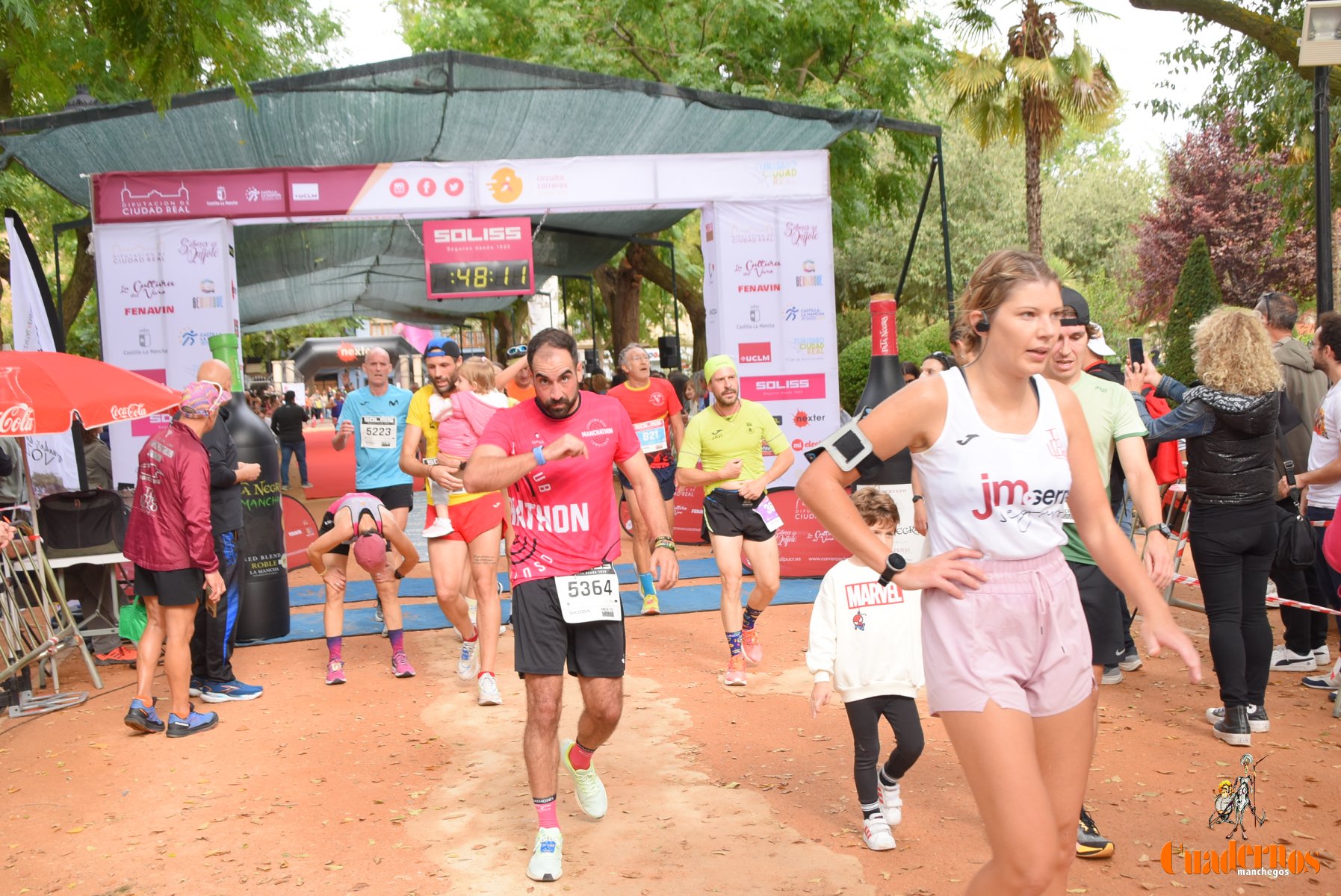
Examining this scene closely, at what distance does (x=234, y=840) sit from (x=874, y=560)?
3.52m

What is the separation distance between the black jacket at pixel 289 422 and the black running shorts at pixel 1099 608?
20.0m

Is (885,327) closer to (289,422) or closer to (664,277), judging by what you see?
(664,277)

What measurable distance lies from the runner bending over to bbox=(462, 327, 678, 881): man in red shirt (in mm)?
3265

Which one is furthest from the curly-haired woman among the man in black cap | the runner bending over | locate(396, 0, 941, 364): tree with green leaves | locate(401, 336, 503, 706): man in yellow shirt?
the man in black cap

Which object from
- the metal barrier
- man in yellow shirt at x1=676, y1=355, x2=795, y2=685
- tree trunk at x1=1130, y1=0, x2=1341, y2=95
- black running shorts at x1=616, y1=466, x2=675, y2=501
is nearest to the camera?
man in yellow shirt at x1=676, y1=355, x2=795, y2=685

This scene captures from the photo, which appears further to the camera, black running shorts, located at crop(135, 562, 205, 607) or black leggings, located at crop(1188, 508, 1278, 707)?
black running shorts, located at crop(135, 562, 205, 607)

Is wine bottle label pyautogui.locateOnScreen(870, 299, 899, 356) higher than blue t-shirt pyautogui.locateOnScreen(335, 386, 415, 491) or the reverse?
higher

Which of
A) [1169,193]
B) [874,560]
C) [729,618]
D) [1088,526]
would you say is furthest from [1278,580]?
[1169,193]

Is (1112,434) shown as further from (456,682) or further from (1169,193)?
(1169,193)

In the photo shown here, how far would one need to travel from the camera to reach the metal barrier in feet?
24.5

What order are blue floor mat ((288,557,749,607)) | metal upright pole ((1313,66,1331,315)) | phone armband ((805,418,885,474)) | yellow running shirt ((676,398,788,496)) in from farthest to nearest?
blue floor mat ((288,557,749,607)) → metal upright pole ((1313,66,1331,315)) → yellow running shirt ((676,398,788,496)) → phone armband ((805,418,885,474))

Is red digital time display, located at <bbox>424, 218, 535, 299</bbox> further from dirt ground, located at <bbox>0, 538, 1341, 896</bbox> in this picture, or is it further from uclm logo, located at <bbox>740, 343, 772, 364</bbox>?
dirt ground, located at <bbox>0, 538, 1341, 896</bbox>

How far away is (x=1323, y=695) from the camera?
6.50 m

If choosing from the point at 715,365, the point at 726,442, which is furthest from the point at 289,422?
the point at 726,442
